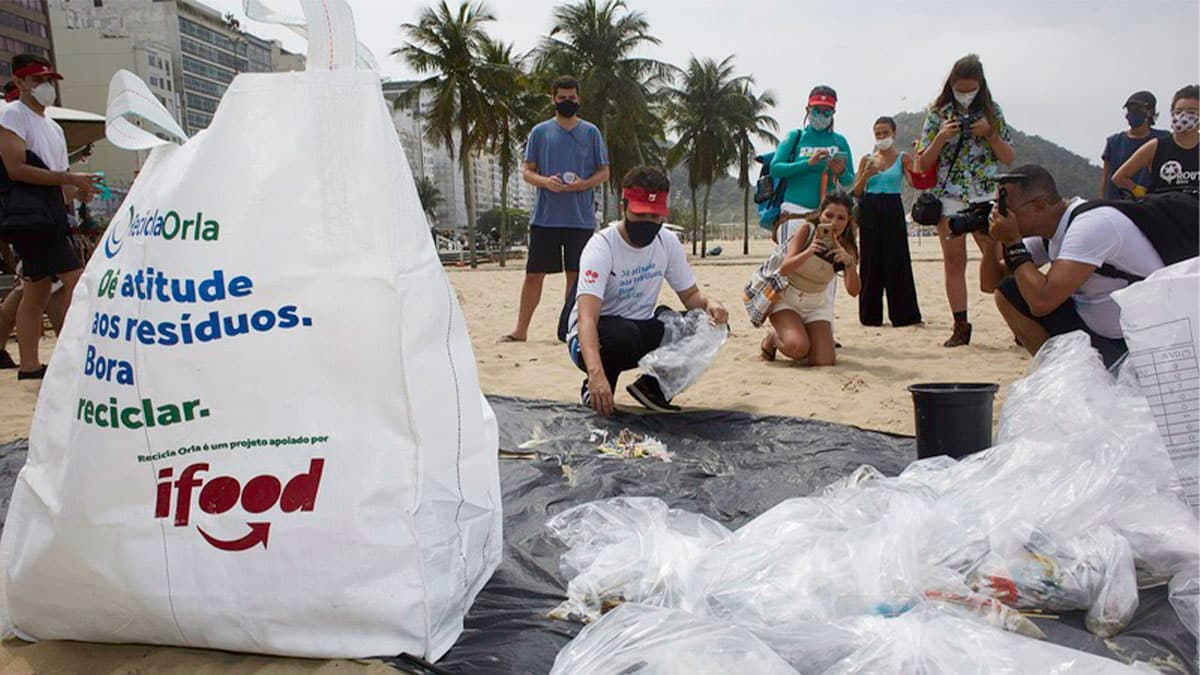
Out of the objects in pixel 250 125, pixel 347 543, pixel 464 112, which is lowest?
pixel 347 543

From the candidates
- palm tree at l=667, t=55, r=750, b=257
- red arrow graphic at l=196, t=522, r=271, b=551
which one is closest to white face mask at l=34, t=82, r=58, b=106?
red arrow graphic at l=196, t=522, r=271, b=551

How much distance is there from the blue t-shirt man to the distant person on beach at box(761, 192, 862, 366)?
1538mm

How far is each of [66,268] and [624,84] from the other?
28405mm

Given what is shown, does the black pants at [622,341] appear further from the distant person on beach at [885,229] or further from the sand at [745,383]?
the distant person on beach at [885,229]

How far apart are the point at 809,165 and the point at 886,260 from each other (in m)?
1.03

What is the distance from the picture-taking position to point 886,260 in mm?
5273

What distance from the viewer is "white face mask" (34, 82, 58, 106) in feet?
12.7

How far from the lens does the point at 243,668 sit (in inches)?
55.2

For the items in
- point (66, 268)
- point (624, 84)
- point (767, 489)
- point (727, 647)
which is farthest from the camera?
point (624, 84)

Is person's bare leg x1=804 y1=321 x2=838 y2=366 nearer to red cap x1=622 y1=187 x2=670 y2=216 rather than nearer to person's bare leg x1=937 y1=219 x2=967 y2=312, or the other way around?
person's bare leg x1=937 y1=219 x2=967 y2=312

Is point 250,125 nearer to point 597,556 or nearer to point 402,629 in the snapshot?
point 402,629

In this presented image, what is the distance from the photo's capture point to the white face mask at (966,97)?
4.38 m

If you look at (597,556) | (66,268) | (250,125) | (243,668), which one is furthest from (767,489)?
(66,268)

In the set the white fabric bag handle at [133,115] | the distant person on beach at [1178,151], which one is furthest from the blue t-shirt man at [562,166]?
the white fabric bag handle at [133,115]
